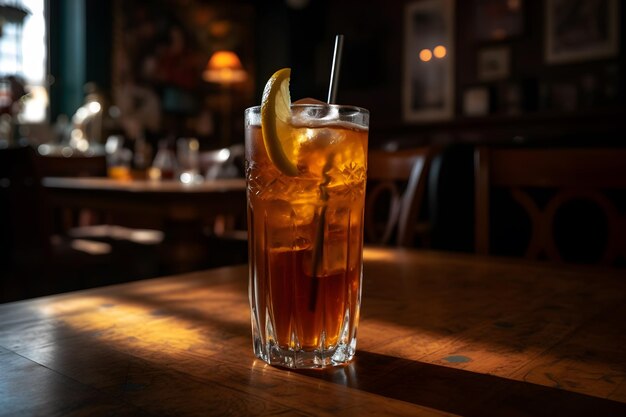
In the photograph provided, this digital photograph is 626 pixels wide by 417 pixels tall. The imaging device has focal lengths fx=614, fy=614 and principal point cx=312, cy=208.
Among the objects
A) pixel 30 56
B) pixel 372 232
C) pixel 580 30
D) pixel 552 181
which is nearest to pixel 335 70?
pixel 552 181

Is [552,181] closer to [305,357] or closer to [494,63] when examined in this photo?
[305,357]

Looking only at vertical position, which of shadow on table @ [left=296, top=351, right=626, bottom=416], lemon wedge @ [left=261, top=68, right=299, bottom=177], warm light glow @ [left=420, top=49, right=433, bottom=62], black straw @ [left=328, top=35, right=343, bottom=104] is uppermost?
warm light glow @ [left=420, top=49, right=433, bottom=62]

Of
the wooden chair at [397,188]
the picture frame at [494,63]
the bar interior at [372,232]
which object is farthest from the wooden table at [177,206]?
the picture frame at [494,63]

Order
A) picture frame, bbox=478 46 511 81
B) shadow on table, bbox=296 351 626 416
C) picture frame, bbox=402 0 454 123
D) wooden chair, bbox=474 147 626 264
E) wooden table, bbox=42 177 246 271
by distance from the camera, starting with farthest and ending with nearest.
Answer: picture frame, bbox=402 0 454 123, picture frame, bbox=478 46 511 81, wooden table, bbox=42 177 246 271, wooden chair, bbox=474 147 626 264, shadow on table, bbox=296 351 626 416

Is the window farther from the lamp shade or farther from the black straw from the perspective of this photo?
the black straw

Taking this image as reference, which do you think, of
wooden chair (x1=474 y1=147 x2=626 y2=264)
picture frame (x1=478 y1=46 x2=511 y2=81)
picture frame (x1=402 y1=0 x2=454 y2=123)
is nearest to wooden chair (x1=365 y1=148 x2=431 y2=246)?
wooden chair (x1=474 y1=147 x2=626 y2=264)

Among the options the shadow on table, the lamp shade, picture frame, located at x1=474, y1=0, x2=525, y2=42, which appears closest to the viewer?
the shadow on table

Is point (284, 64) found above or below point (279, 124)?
above

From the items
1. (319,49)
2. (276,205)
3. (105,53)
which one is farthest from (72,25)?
(276,205)
